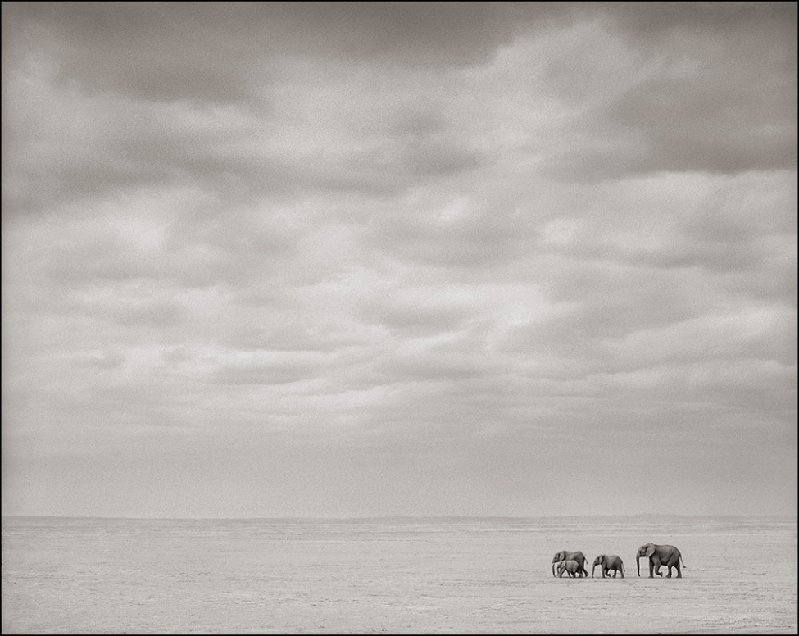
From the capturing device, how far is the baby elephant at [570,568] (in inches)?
1538

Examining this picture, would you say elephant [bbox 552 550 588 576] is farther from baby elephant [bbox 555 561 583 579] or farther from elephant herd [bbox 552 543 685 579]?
baby elephant [bbox 555 561 583 579]

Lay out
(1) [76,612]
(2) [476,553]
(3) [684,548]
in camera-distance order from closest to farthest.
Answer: (1) [76,612] < (2) [476,553] < (3) [684,548]

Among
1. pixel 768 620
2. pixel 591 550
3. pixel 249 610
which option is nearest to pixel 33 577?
pixel 249 610

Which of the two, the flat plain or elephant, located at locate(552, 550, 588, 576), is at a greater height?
elephant, located at locate(552, 550, 588, 576)

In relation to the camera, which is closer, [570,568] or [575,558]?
[570,568]

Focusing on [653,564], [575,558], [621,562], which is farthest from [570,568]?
[653,564]

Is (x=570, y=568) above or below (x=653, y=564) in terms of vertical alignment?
below

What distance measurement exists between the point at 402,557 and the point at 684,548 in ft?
76.7

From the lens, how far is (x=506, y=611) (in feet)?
90.6

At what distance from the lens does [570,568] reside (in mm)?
39062

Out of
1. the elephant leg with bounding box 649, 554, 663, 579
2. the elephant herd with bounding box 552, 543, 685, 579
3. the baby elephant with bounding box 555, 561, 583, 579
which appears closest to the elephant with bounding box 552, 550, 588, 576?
the elephant herd with bounding box 552, 543, 685, 579

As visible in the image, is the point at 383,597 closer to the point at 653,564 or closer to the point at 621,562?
the point at 621,562

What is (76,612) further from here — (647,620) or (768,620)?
(768,620)

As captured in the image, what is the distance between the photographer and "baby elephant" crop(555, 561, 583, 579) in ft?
128
